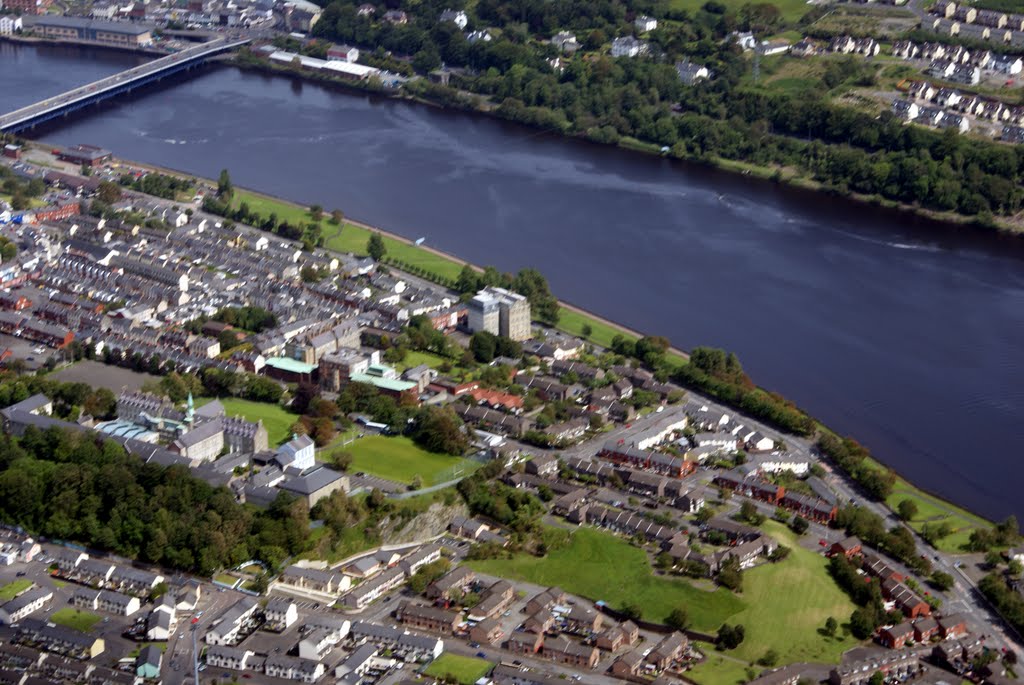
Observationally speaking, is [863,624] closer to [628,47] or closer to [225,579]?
[225,579]

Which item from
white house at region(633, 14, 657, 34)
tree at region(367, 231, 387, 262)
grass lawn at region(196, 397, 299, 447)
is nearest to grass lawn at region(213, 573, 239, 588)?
grass lawn at region(196, 397, 299, 447)

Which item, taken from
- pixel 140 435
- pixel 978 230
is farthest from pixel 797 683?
pixel 978 230

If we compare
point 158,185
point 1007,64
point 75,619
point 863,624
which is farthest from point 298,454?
point 1007,64

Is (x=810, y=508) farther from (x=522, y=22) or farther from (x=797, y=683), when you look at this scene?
(x=522, y=22)

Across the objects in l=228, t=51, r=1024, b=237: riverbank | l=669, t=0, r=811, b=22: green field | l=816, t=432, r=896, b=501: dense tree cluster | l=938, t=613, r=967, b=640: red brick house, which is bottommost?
l=938, t=613, r=967, b=640: red brick house

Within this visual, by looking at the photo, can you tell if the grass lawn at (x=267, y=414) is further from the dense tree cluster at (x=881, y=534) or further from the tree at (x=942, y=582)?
the tree at (x=942, y=582)

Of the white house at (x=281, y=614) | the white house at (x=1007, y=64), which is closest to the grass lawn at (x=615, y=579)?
the white house at (x=281, y=614)

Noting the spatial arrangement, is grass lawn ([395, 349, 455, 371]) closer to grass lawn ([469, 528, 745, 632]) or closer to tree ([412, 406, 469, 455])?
tree ([412, 406, 469, 455])
